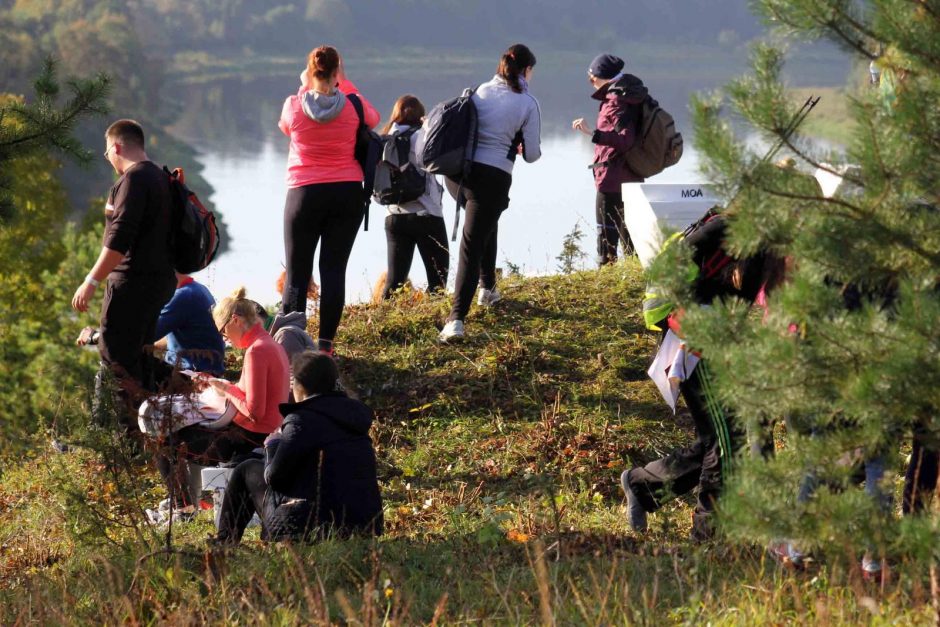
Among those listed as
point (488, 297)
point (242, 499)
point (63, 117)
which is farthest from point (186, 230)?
point (488, 297)

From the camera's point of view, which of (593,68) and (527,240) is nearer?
(593,68)

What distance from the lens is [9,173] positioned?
6.20 meters

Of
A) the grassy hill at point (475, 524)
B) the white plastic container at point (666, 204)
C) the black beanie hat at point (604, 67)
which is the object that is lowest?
the grassy hill at point (475, 524)

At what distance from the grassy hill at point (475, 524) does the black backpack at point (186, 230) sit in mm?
1172

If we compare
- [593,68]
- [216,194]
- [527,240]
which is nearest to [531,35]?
[216,194]

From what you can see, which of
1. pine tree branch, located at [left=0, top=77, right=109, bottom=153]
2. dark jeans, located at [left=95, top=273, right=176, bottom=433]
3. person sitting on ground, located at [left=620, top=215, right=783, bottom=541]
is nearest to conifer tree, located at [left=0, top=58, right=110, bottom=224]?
pine tree branch, located at [left=0, top=77, right=109, bottom=153]

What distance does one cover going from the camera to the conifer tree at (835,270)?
10.3 ft

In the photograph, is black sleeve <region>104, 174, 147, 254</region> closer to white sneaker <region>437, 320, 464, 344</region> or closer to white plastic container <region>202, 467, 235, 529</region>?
white plastic container <region>202, 467, 235, 529</region>

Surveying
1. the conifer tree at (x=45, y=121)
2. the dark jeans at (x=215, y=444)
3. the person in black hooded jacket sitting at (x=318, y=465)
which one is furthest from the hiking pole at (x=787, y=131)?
the conifer tree at (x=45, y=121)

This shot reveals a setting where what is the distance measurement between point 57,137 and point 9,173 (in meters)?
0.46

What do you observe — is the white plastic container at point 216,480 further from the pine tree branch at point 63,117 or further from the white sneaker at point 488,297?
the white sneaker at point 488,297

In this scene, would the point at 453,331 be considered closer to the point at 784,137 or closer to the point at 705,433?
the point at 705,433

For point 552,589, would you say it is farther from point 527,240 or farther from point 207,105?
point 207,105

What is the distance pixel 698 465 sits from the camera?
5387 mm
